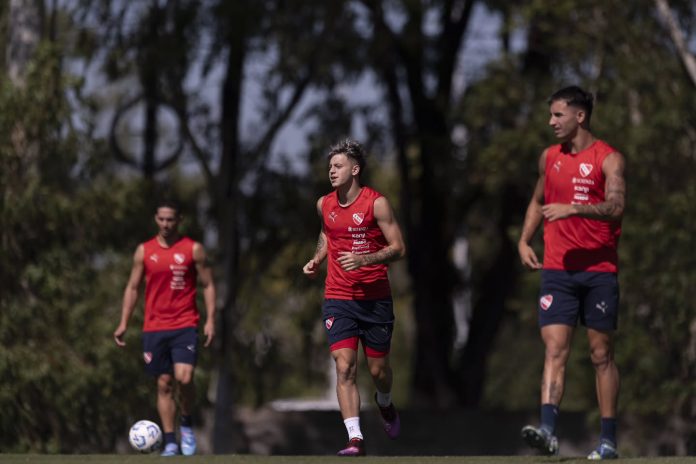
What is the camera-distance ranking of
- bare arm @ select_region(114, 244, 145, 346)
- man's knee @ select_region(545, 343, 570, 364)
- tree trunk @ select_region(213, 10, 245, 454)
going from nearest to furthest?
man's knee @ select_region(545, 343, 570, 364) < bare arm @ select_region(114, 244, 145, 346) < tree trunk @ select_region(213, 10, 245, 454)

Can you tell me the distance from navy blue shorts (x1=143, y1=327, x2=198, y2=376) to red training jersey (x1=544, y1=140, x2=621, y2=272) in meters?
3.86

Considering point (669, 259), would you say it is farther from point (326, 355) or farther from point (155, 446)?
point (155, 446)

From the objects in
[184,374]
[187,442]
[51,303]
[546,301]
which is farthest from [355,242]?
[51,303]

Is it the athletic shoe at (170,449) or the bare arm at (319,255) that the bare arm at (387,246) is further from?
the athletic shoe at (170,449)

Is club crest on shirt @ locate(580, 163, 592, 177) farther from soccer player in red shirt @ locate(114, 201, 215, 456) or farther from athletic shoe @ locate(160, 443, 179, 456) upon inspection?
athletic shoe @ locate(160, 443, 179, 456)

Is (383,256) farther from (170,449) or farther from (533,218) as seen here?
(170,449)

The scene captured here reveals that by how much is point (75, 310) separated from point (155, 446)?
658cm

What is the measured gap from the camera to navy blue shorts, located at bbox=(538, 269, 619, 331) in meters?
9.92

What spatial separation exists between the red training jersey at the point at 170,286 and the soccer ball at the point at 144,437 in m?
1.24

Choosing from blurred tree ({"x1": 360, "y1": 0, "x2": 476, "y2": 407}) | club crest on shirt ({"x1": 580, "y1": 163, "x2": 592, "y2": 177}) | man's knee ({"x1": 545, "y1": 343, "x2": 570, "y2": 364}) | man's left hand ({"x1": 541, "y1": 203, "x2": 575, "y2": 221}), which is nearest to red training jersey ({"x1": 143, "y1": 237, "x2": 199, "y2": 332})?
man's knee ({"x1": 545, "y1": 343, "x2": 570, "y2": 364})

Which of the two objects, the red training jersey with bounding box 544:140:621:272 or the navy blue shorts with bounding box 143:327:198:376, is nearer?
the red training jersey with bounding box 544:140:621:272

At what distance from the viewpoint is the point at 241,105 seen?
81.1ft

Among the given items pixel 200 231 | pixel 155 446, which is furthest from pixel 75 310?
pixel 155 446

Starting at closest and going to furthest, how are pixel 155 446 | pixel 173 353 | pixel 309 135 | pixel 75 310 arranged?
1. pixel 155 446
2. pixel 173 353
3. pixel 75 310
4. pixel 309 135
